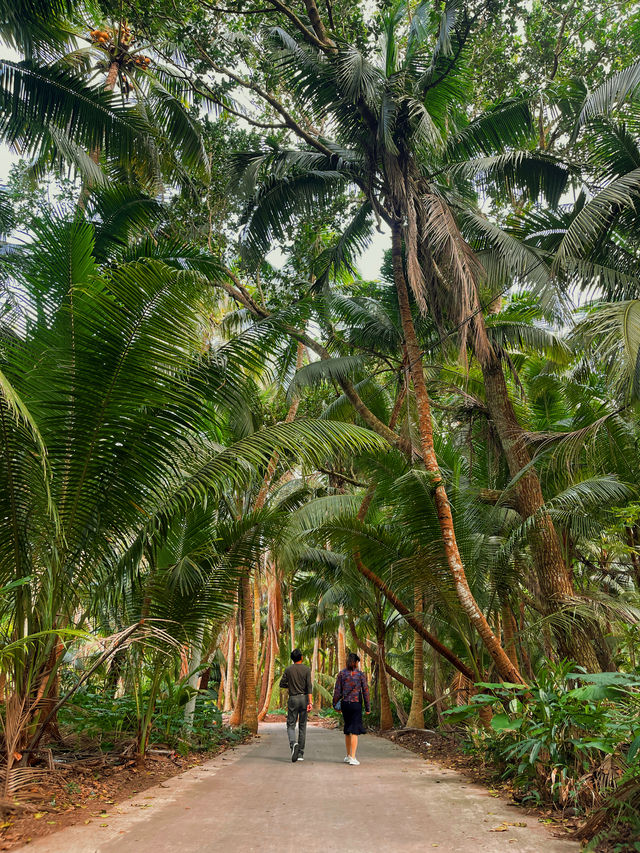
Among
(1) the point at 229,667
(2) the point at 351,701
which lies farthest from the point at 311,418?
(1) the point at 229,667

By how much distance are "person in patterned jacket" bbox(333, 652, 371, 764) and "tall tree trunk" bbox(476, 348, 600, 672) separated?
2693 mm

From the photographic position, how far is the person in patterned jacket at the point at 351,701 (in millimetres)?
8227

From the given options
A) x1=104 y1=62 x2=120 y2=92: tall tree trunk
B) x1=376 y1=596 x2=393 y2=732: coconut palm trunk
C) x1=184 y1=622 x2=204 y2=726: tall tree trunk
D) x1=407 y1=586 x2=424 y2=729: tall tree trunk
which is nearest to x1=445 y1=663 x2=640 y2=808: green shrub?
x1=184 y1=622 x2=204 y2=726: tall tree trunk

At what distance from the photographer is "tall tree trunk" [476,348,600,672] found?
761 cm

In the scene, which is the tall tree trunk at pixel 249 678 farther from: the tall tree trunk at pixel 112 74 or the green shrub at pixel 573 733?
the tall tree trunk at pixel 112 74

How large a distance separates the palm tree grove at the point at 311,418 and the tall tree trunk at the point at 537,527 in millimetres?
48

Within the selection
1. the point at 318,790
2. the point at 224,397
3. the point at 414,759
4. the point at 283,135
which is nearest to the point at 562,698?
the point at 318,790

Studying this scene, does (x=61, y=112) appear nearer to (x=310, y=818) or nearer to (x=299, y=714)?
(x=310, y=818)

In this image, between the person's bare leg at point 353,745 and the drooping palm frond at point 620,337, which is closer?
the drooping palm frond at point 620,337

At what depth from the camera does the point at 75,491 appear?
18.4ft

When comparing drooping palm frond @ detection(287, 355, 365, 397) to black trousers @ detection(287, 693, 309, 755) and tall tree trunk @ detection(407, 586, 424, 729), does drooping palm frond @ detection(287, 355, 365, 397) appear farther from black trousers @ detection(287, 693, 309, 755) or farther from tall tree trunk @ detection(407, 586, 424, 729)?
tall tree trunk @ detection(407, 586, 424, 729)

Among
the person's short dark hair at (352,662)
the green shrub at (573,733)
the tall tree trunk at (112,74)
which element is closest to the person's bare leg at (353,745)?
the person's short dark hair at (352,662)

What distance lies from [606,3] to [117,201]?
33.1ft

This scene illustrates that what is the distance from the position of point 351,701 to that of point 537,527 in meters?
3.41
